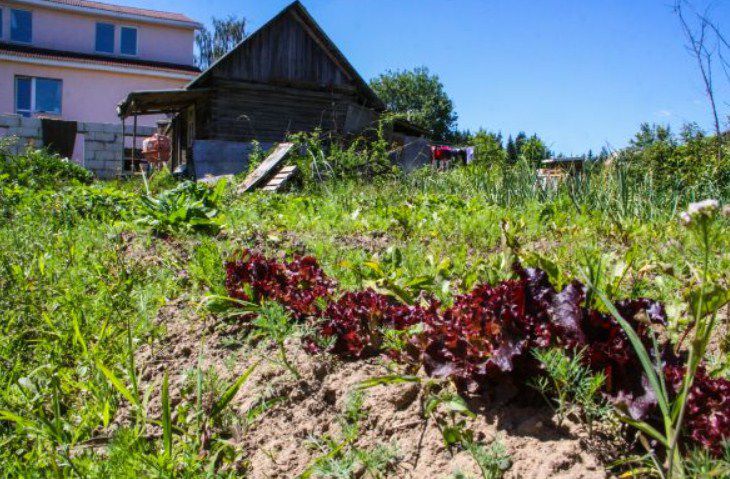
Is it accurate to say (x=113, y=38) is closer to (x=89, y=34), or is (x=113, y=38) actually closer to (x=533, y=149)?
(x=89, y=34)

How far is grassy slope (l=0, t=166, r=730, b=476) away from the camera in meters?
2.12

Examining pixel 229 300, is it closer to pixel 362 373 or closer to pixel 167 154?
pixel 362 373

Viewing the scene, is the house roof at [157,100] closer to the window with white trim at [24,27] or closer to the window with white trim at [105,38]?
the window with white trim at [105,38]

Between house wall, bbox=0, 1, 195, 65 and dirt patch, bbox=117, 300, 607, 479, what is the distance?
31.9 meters

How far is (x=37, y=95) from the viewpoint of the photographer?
91.2 feet

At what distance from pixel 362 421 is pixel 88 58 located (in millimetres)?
31379

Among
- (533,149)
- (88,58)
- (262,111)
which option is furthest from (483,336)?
(88,58)

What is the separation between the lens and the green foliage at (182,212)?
4344 millimetres

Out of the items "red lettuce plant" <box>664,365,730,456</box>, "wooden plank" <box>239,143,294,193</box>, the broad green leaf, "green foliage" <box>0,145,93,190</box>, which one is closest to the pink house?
"green foliage" <box>0,145,93,190</box>

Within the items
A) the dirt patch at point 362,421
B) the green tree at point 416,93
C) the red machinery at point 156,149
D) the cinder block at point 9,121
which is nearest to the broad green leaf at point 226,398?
the dirt patch at point 362,421

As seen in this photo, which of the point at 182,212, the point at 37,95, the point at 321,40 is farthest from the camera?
the point at 37,95

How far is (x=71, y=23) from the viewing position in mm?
29469

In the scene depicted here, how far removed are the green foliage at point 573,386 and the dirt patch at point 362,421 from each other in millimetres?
50

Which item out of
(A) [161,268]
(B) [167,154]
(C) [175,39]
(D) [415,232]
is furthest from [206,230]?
(C) [175,39]
